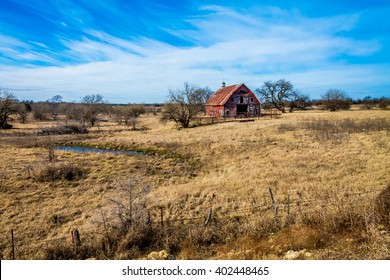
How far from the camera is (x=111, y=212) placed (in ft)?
35.3

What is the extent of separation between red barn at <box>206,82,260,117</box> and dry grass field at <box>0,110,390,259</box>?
1642 centimetres

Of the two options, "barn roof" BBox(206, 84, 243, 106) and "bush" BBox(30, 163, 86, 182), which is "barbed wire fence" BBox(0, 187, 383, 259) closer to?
"bush" BBox(30, 163, 86, 182)

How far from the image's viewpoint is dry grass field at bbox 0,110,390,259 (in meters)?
6.42

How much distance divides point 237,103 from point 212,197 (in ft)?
114

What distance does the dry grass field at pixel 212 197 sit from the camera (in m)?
6.42

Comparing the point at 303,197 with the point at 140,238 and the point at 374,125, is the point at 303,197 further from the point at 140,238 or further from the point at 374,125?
the point at 374,125

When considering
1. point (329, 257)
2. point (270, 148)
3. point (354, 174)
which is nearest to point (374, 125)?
point (270, 148)

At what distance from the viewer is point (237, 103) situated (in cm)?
4547

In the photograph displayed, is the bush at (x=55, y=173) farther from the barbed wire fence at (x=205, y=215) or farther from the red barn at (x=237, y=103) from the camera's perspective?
the red barn at (x=237, y=103)

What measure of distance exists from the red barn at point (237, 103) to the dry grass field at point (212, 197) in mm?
16417

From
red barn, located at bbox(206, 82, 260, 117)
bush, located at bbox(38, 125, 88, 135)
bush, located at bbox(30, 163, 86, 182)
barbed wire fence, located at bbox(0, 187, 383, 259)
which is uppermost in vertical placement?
red barn, located at bbox(206, 82, 260, 117)

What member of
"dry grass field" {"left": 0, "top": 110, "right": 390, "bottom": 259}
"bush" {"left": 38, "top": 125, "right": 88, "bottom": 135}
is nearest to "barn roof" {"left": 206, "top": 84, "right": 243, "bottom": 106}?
"dry grass field" {"left": 0, "top": 110, "right": 390, "bottom": 259}

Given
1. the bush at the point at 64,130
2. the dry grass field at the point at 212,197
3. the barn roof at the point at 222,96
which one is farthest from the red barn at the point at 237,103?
the bush at the point at 64,130

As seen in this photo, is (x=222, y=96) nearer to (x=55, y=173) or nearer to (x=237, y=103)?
(x=237, y=103)
